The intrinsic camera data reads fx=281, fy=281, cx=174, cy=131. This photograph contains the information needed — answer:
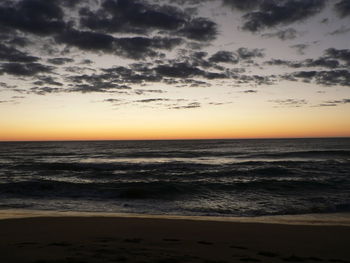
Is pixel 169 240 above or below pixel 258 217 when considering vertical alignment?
above

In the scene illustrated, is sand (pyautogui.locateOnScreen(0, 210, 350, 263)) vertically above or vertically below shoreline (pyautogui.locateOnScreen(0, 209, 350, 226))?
above

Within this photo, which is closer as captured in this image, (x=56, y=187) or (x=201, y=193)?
(x=201, y=193)

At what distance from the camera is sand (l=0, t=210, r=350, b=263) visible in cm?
525

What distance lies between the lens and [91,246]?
5.86 meters

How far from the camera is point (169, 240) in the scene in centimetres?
668

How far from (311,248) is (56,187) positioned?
1528 cm

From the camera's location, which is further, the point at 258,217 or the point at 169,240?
the point at 258,217

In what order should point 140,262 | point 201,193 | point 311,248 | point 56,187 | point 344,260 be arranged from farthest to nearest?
point 56,187
point 201,193
point 311,248
point 344,260
point 140,262

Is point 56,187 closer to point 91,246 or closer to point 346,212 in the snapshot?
point 91,246

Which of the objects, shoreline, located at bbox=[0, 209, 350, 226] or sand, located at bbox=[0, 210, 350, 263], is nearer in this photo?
sand, located at bbox=[0, 210, 350, 263]

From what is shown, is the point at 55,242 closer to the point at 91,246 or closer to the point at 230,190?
the point at 91,246

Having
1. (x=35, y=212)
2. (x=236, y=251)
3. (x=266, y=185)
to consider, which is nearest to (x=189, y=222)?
(x=236, y=251)

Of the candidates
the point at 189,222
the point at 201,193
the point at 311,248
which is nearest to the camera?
the point at 311,248

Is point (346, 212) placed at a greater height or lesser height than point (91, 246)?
lesser
